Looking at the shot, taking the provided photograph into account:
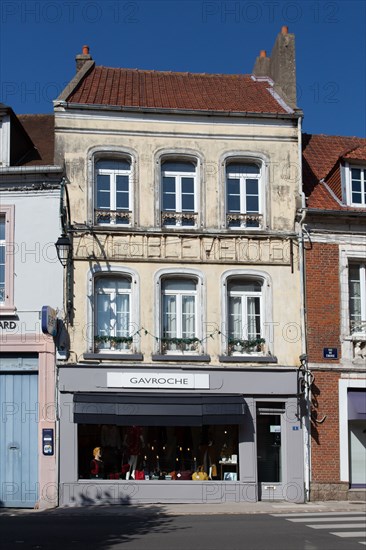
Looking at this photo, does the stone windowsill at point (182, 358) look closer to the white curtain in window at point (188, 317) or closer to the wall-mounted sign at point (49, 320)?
the white curtain in window at point (188, 317)

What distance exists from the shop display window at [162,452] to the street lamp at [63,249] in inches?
155

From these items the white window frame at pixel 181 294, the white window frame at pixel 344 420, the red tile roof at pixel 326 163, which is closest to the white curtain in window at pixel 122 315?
the white window frame at pixel 181 294

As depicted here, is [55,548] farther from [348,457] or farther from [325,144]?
[325,144]

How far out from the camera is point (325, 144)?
2584cm

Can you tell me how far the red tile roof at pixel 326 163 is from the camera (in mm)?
23641

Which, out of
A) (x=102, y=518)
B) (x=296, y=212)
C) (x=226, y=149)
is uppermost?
(x=226, y=149)

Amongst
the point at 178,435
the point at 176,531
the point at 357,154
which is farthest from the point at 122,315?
the point at 357,154

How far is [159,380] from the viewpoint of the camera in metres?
21.9

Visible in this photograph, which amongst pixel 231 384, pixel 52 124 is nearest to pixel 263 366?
pixel 231 384

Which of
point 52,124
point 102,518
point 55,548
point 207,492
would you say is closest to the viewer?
point 55,548

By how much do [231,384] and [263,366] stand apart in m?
0.92

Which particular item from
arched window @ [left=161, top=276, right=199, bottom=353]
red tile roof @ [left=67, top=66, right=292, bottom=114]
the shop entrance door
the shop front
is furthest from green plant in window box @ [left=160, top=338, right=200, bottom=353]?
red tile roof @ [left=67, top=66, right=292, bottom=114]

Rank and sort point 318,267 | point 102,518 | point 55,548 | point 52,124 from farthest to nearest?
point 52,124 < point 318,267 < point 102,518 < point 55,548

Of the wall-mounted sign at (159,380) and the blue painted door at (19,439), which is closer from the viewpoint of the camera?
the blue painted door at (19,439)
